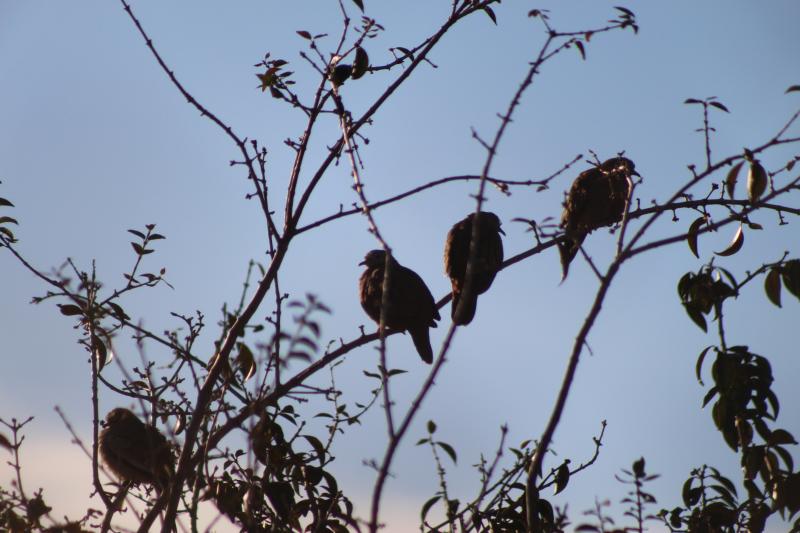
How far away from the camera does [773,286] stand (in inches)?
A: 123

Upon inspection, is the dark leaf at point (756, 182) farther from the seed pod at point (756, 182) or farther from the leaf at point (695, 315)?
the leaf at point (695, 315)

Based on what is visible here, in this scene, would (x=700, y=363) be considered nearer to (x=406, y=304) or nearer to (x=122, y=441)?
(x=406, y=304)

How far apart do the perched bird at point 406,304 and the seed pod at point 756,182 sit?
11.1 feet

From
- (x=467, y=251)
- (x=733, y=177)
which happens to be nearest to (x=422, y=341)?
(x=467, y=251)

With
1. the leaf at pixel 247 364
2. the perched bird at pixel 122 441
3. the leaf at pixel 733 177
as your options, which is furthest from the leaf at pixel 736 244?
the perched bird at pixel 122 441

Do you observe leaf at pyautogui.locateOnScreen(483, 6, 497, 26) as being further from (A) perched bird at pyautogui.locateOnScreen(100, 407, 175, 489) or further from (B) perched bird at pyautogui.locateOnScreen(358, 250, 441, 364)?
(A) perched bird at pyautogui.locateOnScreen(100, 407, 175, 489)

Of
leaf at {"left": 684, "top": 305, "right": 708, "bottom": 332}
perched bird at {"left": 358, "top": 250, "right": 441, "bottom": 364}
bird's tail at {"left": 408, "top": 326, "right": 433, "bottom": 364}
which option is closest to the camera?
leaf at {"left": 684, "top": 305, "right": 708, "bottom": 332}

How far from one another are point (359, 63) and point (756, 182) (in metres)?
2.10

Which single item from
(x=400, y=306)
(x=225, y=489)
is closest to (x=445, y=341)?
(x=225, y=489)

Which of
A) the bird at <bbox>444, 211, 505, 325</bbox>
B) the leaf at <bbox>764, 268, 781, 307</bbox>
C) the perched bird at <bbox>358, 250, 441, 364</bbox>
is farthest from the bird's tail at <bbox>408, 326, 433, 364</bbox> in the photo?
the leaf at <bbox>764, 268, 781, 307</bbox>

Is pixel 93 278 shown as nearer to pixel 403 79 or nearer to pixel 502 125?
pixel 403 79

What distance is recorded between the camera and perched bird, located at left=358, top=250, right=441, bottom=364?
248 inches

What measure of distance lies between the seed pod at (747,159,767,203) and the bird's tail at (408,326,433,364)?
3.66 m

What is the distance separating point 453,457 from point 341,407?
74 cm
